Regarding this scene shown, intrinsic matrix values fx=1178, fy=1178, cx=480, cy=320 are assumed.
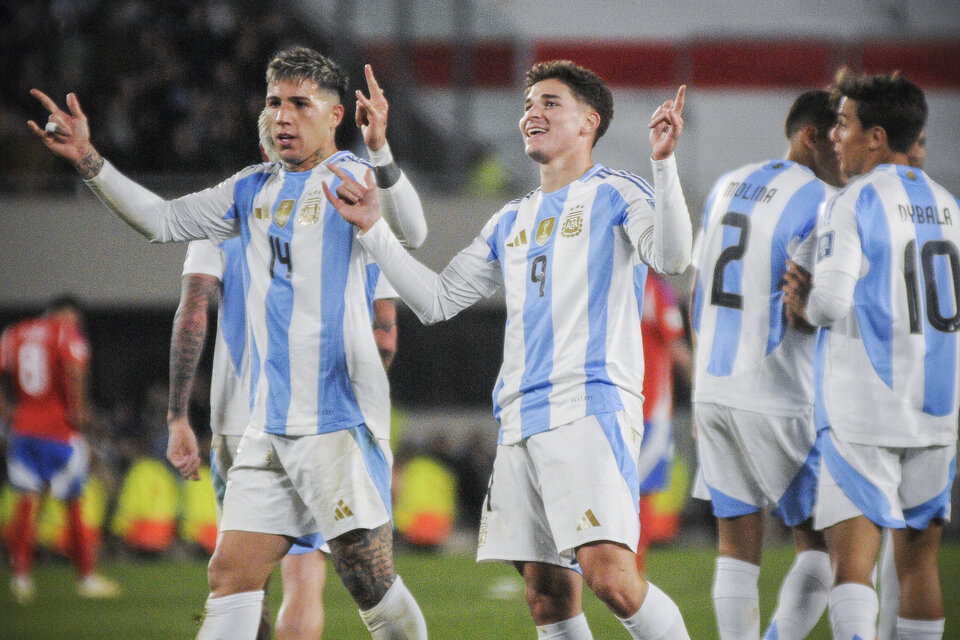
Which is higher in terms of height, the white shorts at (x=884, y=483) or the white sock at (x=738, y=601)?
the white shorts at (x=884, y=483)

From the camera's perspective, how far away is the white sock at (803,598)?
4137 millimetres

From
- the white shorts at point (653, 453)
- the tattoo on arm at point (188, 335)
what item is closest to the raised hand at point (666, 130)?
the tattoo on arm at point (188, 335)

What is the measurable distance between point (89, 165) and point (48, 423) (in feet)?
19.0

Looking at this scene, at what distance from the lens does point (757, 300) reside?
4.18m

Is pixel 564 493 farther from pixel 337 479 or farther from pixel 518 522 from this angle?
pixel 337 479

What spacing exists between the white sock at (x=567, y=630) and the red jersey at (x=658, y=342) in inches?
130

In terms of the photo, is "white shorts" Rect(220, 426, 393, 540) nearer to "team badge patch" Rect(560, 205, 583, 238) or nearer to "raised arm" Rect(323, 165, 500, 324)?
"raised arm" Rect(323, 165, 500, 324)

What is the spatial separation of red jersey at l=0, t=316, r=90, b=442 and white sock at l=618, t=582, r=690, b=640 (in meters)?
6.32

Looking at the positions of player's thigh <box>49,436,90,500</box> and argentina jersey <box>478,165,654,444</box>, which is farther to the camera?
player's thigh <box>49,436,90,500</box>

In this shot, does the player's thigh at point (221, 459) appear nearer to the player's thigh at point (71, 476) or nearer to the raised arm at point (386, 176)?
the raised arm at point (386, 176)

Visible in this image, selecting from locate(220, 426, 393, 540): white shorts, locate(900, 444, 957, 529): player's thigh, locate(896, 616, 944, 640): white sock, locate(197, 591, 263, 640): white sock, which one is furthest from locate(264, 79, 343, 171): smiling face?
locate(896, 616, 944, 640): white sock

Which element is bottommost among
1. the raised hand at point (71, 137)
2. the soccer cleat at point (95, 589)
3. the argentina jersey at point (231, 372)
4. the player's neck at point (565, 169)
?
the soccer cleat at point (95, 589)

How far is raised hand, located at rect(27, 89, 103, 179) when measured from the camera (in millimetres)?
3527

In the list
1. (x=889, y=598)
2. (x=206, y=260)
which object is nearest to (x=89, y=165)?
(x=206, y=260)
